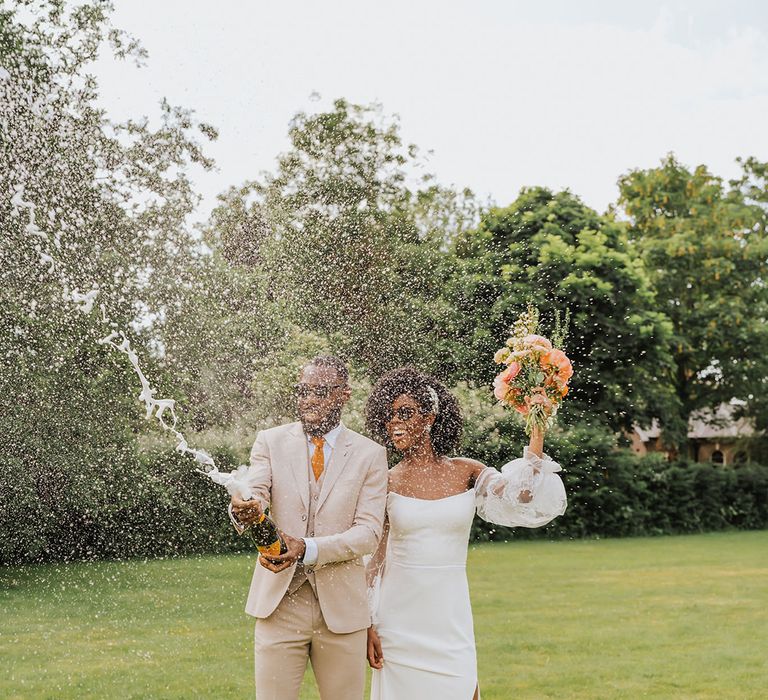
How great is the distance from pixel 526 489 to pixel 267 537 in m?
1.28

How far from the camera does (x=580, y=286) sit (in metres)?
23.1

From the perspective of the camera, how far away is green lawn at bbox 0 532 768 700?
26.8 ft

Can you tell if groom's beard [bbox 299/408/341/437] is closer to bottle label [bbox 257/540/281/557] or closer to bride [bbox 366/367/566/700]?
bride [bbox 366/367/566/700]

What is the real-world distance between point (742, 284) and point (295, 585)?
103 feet

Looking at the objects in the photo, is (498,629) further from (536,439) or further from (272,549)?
(272,549)

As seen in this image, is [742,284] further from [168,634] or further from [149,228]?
[168,634]

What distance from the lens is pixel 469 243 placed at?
76.9 feet

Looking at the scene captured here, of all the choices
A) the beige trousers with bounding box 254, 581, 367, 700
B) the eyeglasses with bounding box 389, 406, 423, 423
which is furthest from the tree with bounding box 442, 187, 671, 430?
the beige trousers with bounding box 254, 581, 367, 700

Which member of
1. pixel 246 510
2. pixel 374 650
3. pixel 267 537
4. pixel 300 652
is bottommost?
pixel 374 650

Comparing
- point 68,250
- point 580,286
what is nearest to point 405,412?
point 68,250

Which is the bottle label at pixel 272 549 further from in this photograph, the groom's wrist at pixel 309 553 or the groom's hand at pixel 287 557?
the groom's wrist at pixel 309 553

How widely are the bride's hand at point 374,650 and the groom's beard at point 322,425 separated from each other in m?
0.94

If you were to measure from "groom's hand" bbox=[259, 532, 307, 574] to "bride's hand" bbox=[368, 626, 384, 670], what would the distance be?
0.92 m

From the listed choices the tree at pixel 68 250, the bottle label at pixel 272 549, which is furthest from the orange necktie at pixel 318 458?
the tree at pixel 68 250
